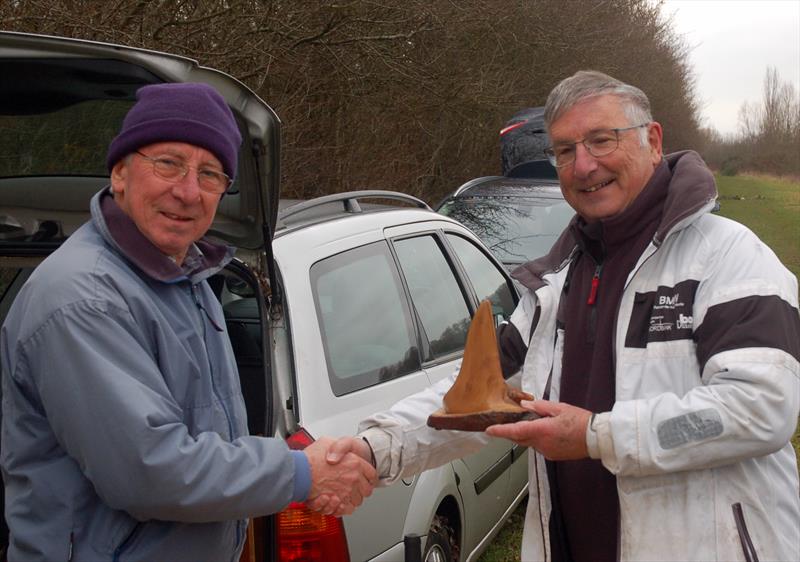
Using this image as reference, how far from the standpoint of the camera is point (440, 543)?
10.7 ft

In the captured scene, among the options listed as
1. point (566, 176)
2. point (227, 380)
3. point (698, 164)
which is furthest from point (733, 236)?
point (227, 380)

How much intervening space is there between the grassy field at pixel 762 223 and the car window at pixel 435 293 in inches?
54.9

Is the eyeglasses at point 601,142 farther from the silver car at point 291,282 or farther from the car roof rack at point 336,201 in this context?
the car roof rack at point 336,201

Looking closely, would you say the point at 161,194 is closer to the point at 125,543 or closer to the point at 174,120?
the point at 174,120

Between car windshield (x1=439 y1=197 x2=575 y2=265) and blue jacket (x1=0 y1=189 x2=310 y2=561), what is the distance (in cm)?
539

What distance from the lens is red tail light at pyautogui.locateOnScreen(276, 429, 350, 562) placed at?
2.46 metres

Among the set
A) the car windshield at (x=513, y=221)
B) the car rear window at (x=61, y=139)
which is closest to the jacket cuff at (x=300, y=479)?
the car rear window at (x=61, y=139)

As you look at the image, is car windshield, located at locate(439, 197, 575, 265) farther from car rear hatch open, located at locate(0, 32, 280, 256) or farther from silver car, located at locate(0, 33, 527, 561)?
car rear hatch open, located at locate(0, 32, 280, 256)

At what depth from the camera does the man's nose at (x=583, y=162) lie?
2119mm

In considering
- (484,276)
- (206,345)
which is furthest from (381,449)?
(484,276)

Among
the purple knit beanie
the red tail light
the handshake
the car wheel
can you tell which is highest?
the purple knit beanie

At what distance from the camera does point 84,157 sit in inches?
111

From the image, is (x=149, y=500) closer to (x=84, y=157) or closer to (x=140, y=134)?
(x=140, y=134)

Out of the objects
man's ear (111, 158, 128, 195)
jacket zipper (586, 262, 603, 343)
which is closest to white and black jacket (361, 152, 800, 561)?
jacket zipper (586, 262, 603, 343)
